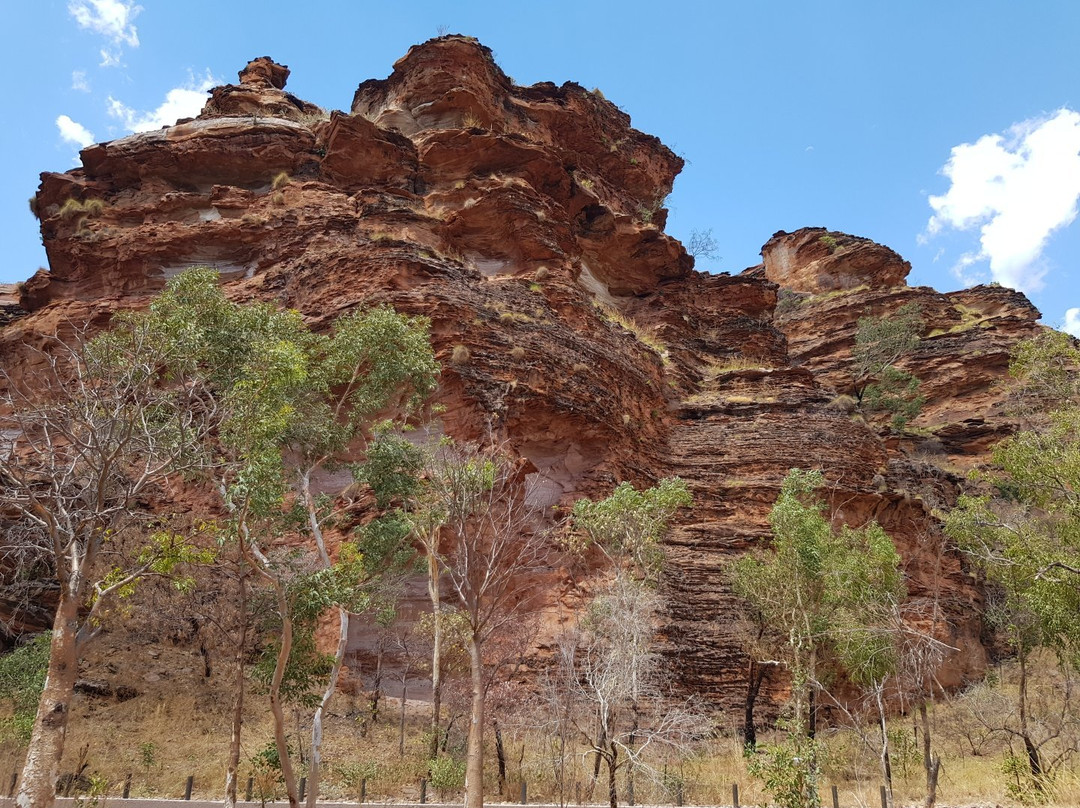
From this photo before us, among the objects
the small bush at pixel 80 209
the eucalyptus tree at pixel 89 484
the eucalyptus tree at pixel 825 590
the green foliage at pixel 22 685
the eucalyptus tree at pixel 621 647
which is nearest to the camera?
the eucalyptus tree at pixel 89 484

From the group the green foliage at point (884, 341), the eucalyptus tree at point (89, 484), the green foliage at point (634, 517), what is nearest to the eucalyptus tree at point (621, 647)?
the green foliage at point (634, 517)

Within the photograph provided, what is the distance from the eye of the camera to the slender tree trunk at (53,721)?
26.0ft

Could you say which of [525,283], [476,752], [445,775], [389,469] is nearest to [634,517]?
[389,469]

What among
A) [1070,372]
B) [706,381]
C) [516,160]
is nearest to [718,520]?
[706,381]

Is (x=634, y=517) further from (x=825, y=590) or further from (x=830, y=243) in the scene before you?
(x=830, y=243)

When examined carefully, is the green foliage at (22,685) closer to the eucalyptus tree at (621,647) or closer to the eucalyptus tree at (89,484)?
the eucalyptus tree at (89,484)

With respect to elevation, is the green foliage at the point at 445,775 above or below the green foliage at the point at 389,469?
below

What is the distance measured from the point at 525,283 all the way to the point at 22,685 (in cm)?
1947

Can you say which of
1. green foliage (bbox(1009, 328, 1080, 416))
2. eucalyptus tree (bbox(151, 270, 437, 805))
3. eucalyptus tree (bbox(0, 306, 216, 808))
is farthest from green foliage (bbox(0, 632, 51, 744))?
green foliage (bbox(1009, 328, 1080, 416))

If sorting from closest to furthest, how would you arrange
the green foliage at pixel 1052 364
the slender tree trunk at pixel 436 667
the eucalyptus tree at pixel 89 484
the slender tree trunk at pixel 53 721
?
the slender tree trunk at pixel 53 721
the eucalyptus tree at pixel 89 484
the green foliage at pixel 1052 364
the slender tree trunk at pixel 436 667

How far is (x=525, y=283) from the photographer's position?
2688 cm

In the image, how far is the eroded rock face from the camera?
74.2 ft

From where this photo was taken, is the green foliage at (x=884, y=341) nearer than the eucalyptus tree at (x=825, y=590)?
No

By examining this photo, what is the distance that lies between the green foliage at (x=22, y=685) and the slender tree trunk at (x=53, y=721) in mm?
7354
